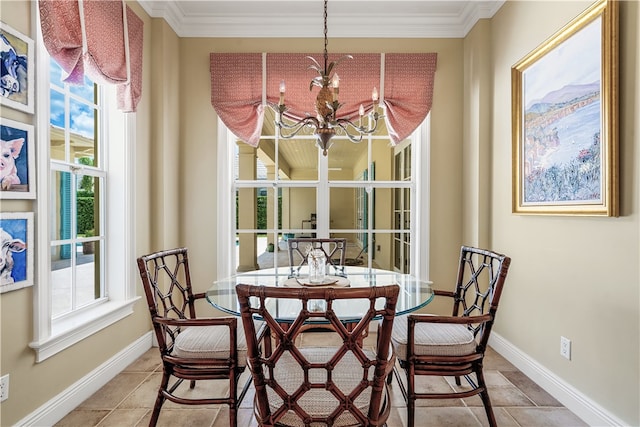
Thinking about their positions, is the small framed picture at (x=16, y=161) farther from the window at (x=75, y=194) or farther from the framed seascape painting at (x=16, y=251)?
the window at (x=75, y=194)

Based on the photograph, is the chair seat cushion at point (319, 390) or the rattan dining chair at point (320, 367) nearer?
the rattan dining chair at point (320, 367)

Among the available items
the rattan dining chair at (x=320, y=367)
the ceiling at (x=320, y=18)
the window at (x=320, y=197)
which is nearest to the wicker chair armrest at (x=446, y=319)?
the rattan dining chair at (x=320, y=367)

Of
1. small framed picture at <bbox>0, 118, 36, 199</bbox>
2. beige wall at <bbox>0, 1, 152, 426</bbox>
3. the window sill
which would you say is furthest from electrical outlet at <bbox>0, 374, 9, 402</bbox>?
small framed picture at <bbox>0, 118, 36, 199</bbox>

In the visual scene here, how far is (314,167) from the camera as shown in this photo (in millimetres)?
3342

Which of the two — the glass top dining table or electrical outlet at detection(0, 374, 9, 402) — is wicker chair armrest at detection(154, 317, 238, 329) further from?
electrical outlet at detection(0, 374, 9, 402)

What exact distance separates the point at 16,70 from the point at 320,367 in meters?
1.89

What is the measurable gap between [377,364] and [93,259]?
219 centimetres

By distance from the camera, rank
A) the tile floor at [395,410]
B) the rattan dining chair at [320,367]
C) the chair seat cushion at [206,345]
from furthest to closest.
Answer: the tile floor at [395,410] < the chair seat cushion at [206,345] < the rattan dining chair at [320,367]

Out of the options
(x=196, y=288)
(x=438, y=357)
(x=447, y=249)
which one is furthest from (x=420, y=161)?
(x=196, y=288)

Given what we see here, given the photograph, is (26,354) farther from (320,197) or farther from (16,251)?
(320,197)

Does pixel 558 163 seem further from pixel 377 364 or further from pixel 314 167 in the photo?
pixel 314 167

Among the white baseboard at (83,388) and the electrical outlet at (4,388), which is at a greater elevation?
the electrical outlet at (4,388)

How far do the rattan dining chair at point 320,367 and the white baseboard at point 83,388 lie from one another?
129 cm

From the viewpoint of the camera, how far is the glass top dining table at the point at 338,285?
1.53 m
